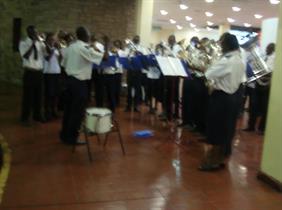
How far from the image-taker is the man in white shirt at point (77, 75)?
17.4 ft

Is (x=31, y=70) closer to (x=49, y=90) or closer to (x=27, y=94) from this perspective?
(x=27, y=94)

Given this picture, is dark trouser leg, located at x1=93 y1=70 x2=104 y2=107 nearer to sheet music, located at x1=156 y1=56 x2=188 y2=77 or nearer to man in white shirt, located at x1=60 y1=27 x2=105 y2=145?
sheet music, located at x1=156 y1=56 x2=188 y2=77

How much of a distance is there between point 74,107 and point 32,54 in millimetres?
1494

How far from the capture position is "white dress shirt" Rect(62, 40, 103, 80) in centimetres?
528

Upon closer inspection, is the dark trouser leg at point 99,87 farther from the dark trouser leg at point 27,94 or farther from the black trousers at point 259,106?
the black trousers at point 259,106

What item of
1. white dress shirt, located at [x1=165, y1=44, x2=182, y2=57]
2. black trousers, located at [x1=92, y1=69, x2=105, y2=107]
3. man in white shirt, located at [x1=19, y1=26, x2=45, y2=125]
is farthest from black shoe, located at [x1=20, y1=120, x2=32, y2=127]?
white dress shirt, located at [x1=165, y1=44, x2=182, y2=57]

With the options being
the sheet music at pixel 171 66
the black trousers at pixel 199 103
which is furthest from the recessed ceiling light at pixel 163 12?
the sheet music at pixel 171 66

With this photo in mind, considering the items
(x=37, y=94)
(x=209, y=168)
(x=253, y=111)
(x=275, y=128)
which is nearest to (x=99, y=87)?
(x=37, y=94)

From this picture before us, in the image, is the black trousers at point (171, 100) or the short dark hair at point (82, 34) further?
the black trousers at point (171, 100)

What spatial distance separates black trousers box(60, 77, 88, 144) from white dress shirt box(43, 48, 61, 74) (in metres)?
1.66

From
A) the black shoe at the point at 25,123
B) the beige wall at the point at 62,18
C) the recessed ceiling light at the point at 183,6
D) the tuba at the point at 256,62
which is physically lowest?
the black shoe at the point at 25,123

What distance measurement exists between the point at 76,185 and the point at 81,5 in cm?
739

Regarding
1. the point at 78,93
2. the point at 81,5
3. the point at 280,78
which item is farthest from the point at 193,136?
the point at 81,5

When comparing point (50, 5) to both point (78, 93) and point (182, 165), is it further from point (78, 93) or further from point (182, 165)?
point (182, 165)
